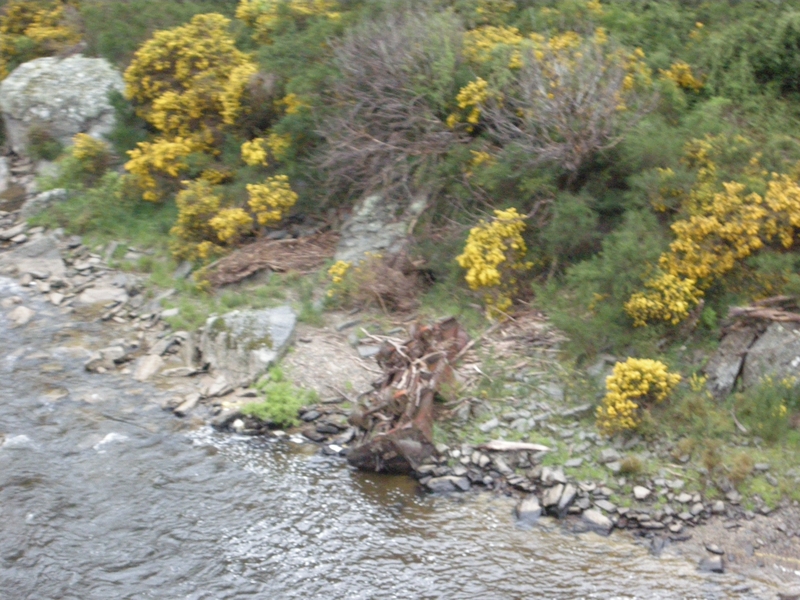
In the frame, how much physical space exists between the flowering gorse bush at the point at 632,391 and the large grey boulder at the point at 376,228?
426 cm

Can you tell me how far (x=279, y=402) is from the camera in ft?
32.6

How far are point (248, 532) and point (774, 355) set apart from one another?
5145 mm

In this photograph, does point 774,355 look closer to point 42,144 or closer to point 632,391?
point 632,391

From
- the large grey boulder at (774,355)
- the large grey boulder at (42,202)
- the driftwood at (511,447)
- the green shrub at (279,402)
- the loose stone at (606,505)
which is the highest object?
the large grey boulder at (774,355)

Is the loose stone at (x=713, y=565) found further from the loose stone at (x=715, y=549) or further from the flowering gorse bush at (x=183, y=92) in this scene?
the flowering gorse bush at (x=183, y=92)

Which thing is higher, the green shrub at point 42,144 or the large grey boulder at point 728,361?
the large grey boulder at point 728,361

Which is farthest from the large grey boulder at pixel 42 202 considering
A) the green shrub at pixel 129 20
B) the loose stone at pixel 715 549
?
the loose stone at pixel 715 549

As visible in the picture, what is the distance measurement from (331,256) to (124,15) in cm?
→ 836

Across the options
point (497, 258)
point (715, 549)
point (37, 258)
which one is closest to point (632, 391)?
point (715, 549)

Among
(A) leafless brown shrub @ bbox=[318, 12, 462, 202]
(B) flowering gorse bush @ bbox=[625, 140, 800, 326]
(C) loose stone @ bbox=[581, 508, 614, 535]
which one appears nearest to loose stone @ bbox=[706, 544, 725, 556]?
(C) loose stone @ bbox=[581, 508, 614, 535]

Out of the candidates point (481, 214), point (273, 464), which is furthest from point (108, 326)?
point (481, 214)

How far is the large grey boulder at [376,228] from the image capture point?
12.2 m

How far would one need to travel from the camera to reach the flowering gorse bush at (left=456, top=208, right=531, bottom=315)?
10.6 m

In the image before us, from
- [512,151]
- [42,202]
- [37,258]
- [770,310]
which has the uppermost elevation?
[512,151]
